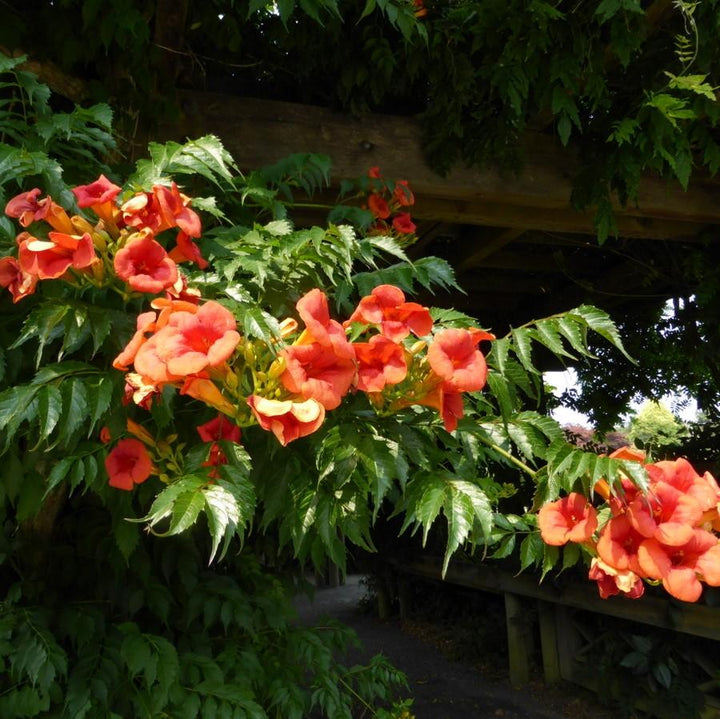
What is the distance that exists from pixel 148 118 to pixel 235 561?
5.93 ft

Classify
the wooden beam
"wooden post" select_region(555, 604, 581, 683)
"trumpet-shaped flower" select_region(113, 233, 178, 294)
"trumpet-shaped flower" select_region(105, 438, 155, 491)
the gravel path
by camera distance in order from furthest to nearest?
"wooden post" select_region(555, 604, 581, 683), the gravel path, the wooden beam, "trumpet-shaped flower" select_region(105, 438, 155, 491), "trumpet-shaped flower" select_region(113, 233, 178, 294)

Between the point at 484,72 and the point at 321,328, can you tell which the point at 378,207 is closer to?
the point at 484,72

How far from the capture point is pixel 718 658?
4.43 meters

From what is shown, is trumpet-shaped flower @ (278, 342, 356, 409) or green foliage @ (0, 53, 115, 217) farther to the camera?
green foliage @ (0, 53, 115, 217)

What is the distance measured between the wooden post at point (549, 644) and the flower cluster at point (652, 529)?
4730mm

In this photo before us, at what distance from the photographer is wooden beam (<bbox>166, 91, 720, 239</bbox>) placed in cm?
272

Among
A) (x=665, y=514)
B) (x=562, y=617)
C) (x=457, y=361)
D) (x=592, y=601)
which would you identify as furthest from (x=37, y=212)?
(x=562, y=617)

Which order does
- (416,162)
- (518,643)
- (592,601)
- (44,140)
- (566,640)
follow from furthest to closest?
1. (518,643)
2. (566,640)
3. (592,601)
4. (416,162)
5. (44,140)

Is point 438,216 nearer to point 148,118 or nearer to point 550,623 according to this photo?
point 148,118

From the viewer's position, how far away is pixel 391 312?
1.12 m

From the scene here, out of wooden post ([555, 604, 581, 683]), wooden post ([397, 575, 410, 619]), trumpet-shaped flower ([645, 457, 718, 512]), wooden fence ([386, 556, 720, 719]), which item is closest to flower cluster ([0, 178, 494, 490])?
trumpet-shaped flower ([645, 457, 718, 512])

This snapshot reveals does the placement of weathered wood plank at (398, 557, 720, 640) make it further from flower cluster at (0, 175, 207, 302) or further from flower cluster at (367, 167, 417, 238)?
flower cluster at (0, 175, 207, 302)

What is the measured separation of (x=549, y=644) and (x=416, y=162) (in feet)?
14.0

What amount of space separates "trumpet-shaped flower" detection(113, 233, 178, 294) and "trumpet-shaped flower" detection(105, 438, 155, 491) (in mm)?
325
